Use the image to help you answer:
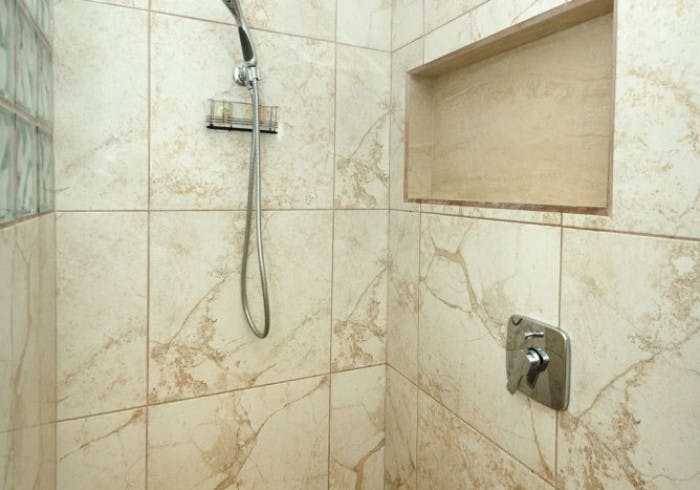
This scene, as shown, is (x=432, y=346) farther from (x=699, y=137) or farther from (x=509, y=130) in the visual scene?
(x=699, y=137)

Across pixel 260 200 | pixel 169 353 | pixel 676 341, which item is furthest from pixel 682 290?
pixel 169 353

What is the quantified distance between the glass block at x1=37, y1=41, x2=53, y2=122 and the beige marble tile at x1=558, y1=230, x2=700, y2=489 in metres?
1.11

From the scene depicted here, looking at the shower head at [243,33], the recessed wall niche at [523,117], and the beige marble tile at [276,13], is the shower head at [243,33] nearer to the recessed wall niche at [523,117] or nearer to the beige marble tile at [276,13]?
the beige marble tile at [276,13]

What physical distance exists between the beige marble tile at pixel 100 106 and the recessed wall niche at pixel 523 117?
2.54 feet

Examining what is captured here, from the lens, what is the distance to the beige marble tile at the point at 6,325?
2.02 ft

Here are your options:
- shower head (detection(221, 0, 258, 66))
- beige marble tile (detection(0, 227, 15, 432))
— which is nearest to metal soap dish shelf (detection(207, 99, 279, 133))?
shower head (detection(221, 0, 258, 66))

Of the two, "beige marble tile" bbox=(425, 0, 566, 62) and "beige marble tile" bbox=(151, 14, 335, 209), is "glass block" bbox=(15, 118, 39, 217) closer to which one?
"beige marble tile" bbox=(151, 14, 335, 209)

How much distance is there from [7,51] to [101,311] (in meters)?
0.71

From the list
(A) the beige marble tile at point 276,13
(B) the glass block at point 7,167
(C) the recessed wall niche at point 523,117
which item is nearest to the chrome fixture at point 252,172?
(A) the beige marble tile at point 276,13

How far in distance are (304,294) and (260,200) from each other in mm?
337

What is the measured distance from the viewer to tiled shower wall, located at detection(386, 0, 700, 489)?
0.73m

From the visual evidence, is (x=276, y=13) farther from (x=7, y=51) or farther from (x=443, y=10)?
(x=7, y=51)

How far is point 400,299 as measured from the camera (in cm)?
152

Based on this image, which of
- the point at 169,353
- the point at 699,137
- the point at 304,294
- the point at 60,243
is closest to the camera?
the point at 699,137
